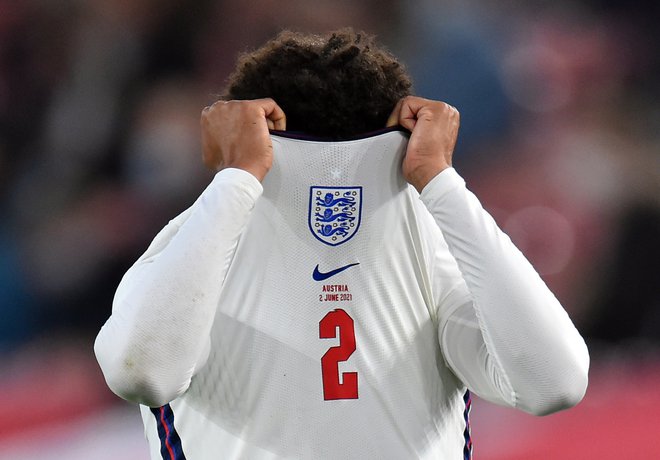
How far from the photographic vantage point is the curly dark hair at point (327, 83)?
99cm

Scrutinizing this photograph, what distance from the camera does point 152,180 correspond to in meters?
2.65

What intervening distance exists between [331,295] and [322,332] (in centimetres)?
4

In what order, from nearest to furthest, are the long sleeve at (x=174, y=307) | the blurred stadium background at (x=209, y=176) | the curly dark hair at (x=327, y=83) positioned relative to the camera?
the long sleeve at (x=174, y=307) < the curly dark hair at (x=327, y=83) < the blurred stadium background at (x=209, y=176)

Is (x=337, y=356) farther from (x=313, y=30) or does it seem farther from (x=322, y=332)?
(x=313, y=30)

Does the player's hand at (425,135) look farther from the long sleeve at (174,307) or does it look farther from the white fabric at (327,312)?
the long sleeve at (174,307)

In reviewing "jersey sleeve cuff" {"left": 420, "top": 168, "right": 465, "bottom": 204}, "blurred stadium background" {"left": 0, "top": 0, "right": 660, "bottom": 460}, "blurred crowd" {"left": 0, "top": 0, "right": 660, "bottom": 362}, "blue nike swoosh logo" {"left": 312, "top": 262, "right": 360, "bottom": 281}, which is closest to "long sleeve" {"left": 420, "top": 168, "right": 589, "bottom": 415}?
"jersey sleeve cuff" {"left": 420, "top": 168, "right": 465, "bottom": 204}

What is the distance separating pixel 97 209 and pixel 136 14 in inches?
23.7

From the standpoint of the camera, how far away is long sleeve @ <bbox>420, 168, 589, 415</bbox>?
0.90 meters

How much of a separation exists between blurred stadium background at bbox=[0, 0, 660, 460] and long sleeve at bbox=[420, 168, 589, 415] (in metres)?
1.58

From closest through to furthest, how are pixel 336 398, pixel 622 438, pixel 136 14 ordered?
pixel 336 398
pixel 622 438
pixel 136 14

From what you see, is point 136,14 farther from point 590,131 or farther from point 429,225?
point 429,225

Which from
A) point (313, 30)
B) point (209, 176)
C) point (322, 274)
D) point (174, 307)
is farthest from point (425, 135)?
point (313, 30)

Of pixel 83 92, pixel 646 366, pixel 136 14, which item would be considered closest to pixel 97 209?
pixel 83 92

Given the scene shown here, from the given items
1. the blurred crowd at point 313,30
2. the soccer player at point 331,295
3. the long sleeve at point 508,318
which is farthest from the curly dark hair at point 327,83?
the blurred crowd at point 313,30
